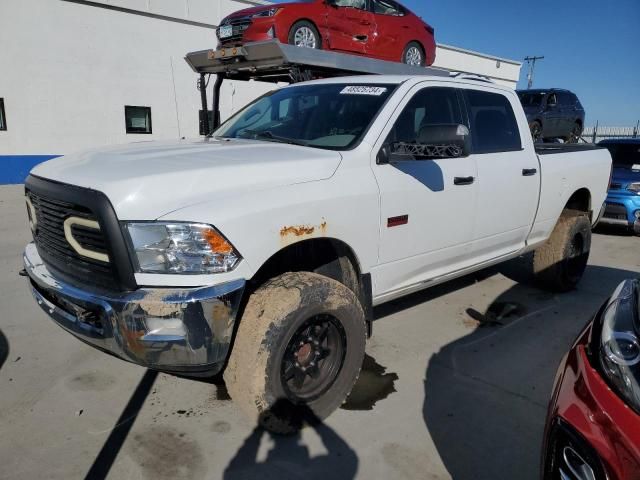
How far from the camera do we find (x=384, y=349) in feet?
13.1

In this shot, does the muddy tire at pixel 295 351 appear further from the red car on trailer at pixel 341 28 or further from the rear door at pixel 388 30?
the rear door at pixel 388 30

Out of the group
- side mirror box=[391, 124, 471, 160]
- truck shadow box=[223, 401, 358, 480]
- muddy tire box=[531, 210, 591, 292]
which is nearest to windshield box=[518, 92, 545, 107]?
muddy tire box=[531, 210, 591, 292]

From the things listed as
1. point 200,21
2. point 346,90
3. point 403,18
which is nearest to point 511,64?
point 200,21

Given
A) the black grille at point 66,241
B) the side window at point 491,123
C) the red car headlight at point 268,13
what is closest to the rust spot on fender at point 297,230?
the black grille at point 66,241

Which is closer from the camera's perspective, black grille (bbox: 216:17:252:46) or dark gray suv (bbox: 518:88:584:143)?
black grille (bbox: 216:17:252:46)

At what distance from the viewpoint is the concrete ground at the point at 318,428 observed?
2.62m

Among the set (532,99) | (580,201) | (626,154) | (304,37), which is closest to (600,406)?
(580,201)

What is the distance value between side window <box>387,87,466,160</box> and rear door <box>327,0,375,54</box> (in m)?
4.55

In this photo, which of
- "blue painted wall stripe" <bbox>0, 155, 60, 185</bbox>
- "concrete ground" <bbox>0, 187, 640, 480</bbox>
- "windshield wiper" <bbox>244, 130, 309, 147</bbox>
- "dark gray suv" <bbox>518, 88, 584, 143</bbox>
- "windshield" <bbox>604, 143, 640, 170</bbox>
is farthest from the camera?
"dark gray suv" <bbox>518, 88, 584, 143</bbox>

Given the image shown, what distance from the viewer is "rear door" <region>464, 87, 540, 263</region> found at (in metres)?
4.08

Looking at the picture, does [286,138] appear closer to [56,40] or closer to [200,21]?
[56,40]

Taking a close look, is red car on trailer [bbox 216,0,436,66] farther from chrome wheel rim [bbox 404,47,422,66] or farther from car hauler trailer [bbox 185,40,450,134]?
car hauler trailer [bbox 185,40,450,134]

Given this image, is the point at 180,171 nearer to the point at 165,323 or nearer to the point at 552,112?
the point at 165,323

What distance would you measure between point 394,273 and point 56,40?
12.1 meters
